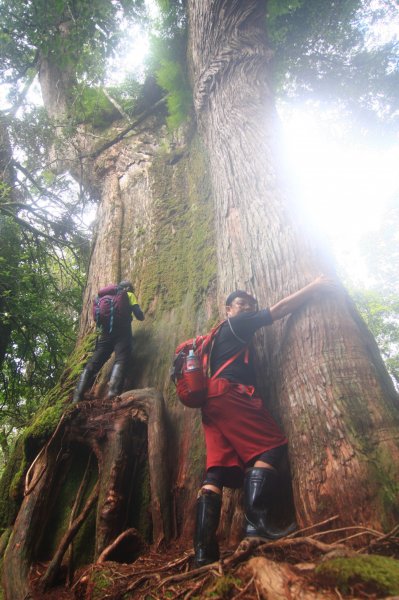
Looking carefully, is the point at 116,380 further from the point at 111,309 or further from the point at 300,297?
the point at 300,297

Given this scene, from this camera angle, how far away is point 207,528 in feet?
7.38

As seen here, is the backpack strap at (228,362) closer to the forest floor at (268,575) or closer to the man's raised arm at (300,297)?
the man's raised arm at (300,297)

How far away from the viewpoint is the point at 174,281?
16.5 feet

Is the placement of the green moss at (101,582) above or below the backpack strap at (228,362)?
below

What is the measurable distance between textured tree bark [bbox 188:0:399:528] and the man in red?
0.13 m

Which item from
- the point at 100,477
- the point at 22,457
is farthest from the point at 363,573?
the point at 22,457

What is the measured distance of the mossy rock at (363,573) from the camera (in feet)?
4.31

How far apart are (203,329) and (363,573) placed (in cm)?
281

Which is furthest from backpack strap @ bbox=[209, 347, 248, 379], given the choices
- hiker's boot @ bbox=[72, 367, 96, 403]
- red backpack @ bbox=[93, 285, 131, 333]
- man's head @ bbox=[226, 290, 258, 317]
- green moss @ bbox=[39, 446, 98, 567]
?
red backpack @ bbox=[93, 285, 131, 333]

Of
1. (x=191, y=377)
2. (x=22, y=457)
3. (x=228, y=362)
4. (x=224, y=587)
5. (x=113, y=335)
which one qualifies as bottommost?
(x=224, y=587)

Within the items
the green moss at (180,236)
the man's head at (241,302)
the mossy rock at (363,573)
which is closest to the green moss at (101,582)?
the mossy rock at (363,573)

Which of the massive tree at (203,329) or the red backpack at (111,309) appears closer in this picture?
the massive tree at (203,329)

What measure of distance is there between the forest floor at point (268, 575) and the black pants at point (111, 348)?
82.7 inches

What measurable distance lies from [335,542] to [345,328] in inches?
52.5
